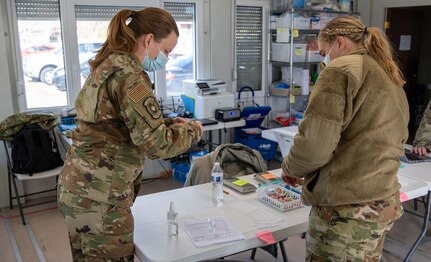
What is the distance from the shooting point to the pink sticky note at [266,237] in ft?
5.64

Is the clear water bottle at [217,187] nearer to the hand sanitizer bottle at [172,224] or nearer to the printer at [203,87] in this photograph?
the hand sanitizer bottle at [172,224]

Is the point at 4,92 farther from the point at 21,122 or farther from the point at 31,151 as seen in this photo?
the point at 31,151

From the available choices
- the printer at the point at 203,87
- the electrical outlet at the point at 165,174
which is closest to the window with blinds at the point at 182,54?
the printer at the point at 203,87

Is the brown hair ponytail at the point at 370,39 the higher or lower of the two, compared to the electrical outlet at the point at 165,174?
higher

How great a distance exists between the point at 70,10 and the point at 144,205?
9.35 feet

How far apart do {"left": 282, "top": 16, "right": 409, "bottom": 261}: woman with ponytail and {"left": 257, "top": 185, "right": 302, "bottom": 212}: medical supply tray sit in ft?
1.50

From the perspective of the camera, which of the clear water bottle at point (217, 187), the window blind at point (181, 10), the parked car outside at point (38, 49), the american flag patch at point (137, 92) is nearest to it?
the american flag patch at point (137, 92)

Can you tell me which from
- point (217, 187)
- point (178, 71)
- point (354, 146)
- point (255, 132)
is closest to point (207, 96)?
point (178, 71)

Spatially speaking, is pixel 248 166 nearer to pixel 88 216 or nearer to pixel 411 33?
pixel 88 216

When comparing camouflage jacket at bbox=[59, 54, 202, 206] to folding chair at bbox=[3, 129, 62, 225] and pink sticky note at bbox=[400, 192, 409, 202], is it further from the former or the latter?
folding chair at bbox=[3, 129, 62, 225]

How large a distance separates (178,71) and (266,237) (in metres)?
3.55

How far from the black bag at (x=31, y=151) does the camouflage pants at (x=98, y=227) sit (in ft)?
7.46

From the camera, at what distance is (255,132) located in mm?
4980

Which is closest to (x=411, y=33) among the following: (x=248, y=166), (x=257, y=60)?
(x=257, y=60)
